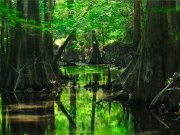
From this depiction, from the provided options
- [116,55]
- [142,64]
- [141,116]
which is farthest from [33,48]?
[116,55]

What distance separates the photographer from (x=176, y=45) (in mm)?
15586

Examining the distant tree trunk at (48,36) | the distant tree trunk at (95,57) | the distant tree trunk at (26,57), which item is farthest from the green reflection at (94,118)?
the distant tree trunk at (95,57)

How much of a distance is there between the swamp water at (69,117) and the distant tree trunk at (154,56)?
3.11 feet

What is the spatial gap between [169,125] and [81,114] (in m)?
3.34

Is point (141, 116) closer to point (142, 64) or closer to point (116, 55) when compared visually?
point (142, 64)

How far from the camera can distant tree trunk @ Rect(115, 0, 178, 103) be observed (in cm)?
1530

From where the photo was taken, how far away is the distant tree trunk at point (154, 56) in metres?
15.3

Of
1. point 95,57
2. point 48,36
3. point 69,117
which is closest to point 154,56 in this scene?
point 69,117

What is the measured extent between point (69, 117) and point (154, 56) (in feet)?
11.2

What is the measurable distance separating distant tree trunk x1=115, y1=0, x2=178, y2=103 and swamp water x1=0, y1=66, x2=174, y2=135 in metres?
0.95

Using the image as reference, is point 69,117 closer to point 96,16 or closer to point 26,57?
point 26,57

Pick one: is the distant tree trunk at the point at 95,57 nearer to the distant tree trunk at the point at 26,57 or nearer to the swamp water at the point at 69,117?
the distant tree trunk at the point at 26,57

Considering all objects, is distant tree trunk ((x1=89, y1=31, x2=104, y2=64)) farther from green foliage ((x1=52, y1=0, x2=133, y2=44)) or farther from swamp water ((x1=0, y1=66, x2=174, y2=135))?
swamp water ((x1=0, y1=66, x2=174, y2=135))

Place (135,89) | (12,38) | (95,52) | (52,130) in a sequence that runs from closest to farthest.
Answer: (52,130) < (135,89) < (12,38) < (95,52)
